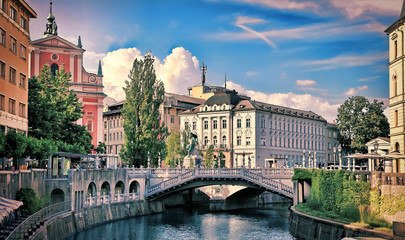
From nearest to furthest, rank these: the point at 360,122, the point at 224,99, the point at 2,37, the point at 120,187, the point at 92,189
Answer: the point at 2,37, the point at 92,189, the point at 120,187, the point at 360,122, the point at 224,99

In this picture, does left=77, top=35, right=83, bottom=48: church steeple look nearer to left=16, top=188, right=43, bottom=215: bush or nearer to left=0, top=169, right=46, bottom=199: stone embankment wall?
left=0, top=169, right=46, bottom=199: stone embankment wall

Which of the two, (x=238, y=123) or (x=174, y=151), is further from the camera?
(x=238, y=123)

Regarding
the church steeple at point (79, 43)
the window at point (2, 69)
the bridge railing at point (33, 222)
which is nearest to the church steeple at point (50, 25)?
the church steeple at point (79, 43)

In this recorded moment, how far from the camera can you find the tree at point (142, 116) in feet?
258

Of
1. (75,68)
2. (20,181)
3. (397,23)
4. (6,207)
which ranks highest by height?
(75,68)

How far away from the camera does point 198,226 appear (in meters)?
61.1

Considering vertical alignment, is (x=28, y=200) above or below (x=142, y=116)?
below

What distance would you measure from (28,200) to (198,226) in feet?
76.5

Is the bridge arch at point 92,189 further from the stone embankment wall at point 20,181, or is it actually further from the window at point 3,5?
the window at point 3,5

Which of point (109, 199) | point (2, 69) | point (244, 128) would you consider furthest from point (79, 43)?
point (2, 69)

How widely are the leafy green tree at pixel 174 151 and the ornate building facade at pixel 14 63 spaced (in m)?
54.7

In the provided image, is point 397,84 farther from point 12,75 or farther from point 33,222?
point 33,222

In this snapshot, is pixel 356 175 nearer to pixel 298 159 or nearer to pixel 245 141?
pixel 245 141

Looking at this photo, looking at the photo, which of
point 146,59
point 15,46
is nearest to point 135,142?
point 146,59
